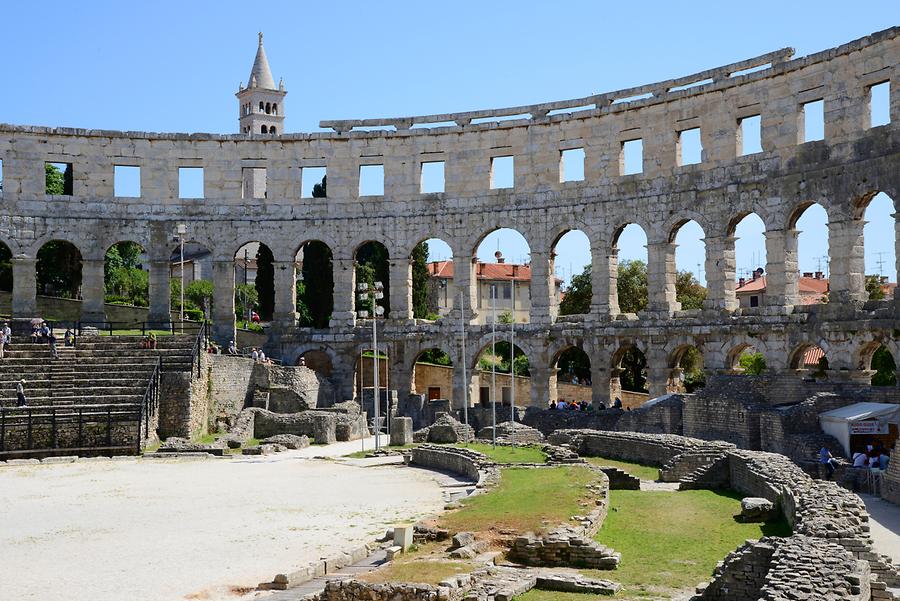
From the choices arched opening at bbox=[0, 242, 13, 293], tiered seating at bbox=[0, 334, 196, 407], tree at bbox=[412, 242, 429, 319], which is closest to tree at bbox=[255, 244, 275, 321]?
tree at bbox=[412, 242, 429, 319]

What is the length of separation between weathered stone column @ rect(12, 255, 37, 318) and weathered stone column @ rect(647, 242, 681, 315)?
1010 inches

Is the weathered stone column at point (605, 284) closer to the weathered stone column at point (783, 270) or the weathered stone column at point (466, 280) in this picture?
the weathered stone column at point (466, 280)

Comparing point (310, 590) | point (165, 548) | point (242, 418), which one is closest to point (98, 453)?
point (242, 418)

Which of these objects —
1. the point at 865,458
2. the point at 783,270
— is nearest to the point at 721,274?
the point at 783,270

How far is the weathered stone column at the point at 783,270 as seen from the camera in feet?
131

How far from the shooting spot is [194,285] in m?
70.9

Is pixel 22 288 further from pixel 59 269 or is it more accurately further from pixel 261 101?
pixel 261 101

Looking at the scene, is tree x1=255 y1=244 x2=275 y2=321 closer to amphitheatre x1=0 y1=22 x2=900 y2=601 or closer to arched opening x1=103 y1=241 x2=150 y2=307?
amphitheatre x1=0 y1=22 x2=900 y2=601

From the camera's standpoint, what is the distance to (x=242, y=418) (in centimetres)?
3862

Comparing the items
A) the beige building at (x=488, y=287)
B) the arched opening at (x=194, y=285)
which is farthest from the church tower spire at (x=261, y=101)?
the beige building at (x=488, y=287)

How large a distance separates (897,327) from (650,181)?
12318mm

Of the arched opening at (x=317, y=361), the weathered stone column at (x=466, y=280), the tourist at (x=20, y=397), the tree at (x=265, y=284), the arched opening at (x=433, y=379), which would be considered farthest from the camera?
the tree at (x=265, y=284)

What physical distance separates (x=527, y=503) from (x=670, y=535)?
2.74 m

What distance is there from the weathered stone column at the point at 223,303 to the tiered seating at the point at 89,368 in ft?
24.3
